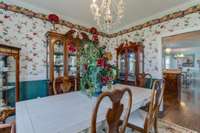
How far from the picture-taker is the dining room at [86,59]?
1569mm

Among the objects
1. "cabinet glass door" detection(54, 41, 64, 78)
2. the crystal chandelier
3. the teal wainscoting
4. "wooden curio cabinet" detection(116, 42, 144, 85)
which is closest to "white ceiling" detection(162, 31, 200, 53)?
"wooden curio cabinet" detection(116, 42, 144, 85)

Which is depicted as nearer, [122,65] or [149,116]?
[149,116]

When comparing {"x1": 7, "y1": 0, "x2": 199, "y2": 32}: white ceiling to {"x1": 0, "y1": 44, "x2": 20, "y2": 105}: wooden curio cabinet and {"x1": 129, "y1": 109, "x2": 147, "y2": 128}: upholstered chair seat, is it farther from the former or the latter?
{"x1": 129, "y1": 109, "x2": 147, "y2": 128}: upholstered chair seat

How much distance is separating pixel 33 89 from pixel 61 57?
933 mm

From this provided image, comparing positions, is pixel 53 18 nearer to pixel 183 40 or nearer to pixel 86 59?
pixel 86 59

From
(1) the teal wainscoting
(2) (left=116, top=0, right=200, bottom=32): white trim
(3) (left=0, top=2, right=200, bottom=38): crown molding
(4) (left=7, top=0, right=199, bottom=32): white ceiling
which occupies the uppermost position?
(4) (left=7, top=0, right=199, bottom=32): white ceiling

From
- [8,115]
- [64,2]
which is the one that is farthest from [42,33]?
[8,115]

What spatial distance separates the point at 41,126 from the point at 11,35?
229 cm

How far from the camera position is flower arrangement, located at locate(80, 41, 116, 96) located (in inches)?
63.8

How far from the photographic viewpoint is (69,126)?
907mm

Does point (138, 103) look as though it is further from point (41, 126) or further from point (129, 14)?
point (129, 14)

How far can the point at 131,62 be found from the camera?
3.44m

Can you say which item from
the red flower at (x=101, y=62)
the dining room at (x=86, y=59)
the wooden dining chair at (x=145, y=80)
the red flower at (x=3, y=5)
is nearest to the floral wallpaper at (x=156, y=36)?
the dining room at (x=86, y=59)

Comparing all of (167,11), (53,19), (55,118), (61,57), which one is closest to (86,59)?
(55,118)
